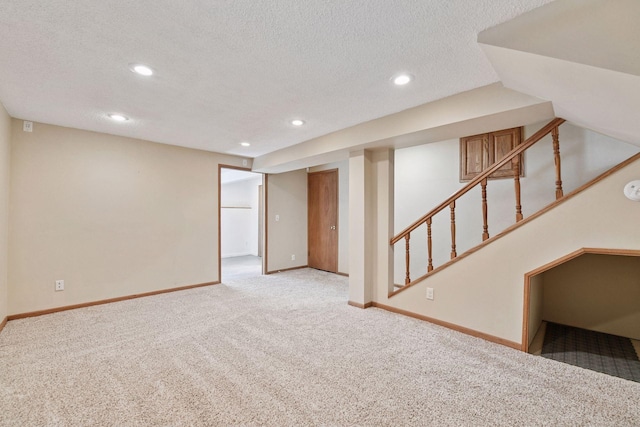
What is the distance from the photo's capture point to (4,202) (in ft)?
9.64

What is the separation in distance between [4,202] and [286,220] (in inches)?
156

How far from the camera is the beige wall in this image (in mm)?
2801

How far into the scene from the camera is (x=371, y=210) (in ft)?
11.9

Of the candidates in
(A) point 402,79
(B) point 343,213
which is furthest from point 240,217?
(A) point 402,79

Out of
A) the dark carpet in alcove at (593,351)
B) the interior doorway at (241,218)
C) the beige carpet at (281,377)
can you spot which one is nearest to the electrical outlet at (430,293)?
the beige carpet at (281,377)

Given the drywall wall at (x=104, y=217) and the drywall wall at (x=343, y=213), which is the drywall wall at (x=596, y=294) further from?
the drywall wall at (x=104, y=217)

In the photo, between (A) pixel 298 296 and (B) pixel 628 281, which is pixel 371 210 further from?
(B) pixel 628 281

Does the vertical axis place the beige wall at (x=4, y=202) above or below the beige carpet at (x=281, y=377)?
above

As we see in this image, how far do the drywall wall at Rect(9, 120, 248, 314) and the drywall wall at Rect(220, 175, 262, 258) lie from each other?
3.22m

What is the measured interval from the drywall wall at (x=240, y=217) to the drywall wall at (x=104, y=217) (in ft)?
10.6

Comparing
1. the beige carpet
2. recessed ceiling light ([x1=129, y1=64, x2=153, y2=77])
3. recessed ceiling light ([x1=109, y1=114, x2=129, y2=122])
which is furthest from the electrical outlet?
recessed ceiling light ([x1=109, y1=114, x2=129, y2=122])

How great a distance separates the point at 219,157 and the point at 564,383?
4.98 m

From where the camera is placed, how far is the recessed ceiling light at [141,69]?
200 centimetres

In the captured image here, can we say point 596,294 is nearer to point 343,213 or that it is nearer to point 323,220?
point 343,213
